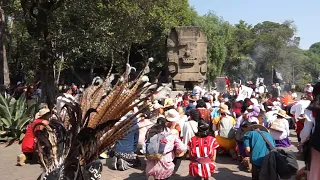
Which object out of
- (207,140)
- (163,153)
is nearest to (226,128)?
(207,140)

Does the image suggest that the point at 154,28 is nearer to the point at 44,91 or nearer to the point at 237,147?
the point at 44,91

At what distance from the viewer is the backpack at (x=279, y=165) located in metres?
5.01

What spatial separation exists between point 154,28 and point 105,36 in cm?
1557

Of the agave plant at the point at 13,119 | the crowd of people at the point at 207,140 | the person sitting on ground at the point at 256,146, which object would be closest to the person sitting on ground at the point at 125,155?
the crowd of people at the point at 207,140

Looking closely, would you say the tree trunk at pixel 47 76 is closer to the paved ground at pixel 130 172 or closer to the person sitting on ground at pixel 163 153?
the paved ground at pixel 130 172

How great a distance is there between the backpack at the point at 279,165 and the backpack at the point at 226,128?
247 cm

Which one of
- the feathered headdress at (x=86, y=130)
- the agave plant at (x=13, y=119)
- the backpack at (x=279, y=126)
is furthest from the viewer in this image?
the agave plant at (x=13, y=119)

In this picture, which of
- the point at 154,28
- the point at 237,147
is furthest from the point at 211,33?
the point at 237,147

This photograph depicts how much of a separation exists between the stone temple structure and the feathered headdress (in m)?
15.9

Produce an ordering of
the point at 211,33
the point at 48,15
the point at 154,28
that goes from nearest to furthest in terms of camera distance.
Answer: the point at 48,15
the point at 154,28
the point at 211,33

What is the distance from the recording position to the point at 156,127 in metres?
5.88

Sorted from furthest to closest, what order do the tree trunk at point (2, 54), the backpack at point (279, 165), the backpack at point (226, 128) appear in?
the tree trunk at point (2, 54) < the backpack at point (226, 128) < the backpack at point (279, 165)

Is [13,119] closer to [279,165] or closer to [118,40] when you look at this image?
[118,40]

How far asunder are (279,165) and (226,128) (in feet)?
8.53
